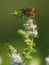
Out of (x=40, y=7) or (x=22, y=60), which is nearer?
(x=22, y=60)

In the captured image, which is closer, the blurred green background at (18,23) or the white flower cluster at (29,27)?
the white flower cluster at (29,27)

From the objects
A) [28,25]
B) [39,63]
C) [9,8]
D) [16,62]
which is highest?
[9,8]

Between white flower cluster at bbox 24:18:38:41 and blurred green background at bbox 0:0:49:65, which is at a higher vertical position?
blurred green background at bbox 0:0:49:65

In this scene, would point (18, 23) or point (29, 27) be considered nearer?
point (29, 27)

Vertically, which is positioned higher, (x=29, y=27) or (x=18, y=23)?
(x=18, y=23)

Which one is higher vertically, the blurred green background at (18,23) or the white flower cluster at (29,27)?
the blurred green background at (18,23)

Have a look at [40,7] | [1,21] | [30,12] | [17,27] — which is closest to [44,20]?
[40,7]

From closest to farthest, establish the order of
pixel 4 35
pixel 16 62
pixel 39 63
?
pixel 16 62, pixel 39 63, pixel 4 35

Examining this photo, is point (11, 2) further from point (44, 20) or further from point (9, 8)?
point (44, 20)

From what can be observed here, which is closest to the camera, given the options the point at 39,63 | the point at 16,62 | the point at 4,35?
the point at 16,62

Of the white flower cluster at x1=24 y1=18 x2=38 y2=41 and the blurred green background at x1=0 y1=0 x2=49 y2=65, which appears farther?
the blurred green background at x1=0 y1=0 x2=49 y2=65

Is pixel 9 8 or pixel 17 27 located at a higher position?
pixel 9 8
